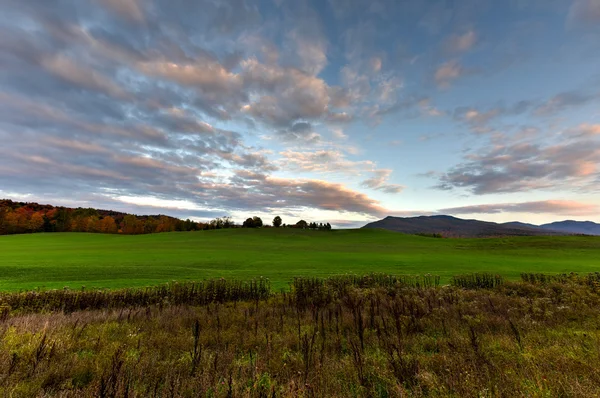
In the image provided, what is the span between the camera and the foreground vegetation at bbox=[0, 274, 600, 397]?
4.94 meters

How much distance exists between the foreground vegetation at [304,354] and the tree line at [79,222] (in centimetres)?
12683

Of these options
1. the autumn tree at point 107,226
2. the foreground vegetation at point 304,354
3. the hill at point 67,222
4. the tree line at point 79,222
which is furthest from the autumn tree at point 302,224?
the foreground vegetation at point 304,354

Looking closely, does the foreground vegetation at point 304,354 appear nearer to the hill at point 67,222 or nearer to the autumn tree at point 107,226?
the hill at point 67,222

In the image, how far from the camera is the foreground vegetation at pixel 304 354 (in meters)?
4.94

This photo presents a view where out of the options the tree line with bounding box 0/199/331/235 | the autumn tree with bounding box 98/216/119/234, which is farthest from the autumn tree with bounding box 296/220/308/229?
the autumn tree with bounding box 98/216/119/234

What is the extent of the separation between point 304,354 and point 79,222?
157661mm

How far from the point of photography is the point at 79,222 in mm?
125938

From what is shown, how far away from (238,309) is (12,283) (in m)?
22.5

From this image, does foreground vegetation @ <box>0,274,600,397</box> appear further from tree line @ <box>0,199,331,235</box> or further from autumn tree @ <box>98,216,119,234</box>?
autumn tree @ <box>98,216,119,234</box>

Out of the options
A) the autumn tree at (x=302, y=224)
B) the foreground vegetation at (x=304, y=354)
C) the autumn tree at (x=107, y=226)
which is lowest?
the foreground vegetation at (x=304, y=354)

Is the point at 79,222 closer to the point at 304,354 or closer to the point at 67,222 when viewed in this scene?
the point at 67,222

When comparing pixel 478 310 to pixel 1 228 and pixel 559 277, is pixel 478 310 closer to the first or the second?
pixel 559 277

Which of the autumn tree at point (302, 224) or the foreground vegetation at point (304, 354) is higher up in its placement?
the autumn tree at point (302, 224)

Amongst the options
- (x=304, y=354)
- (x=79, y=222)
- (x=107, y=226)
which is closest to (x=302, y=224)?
(x=107, y=226)
